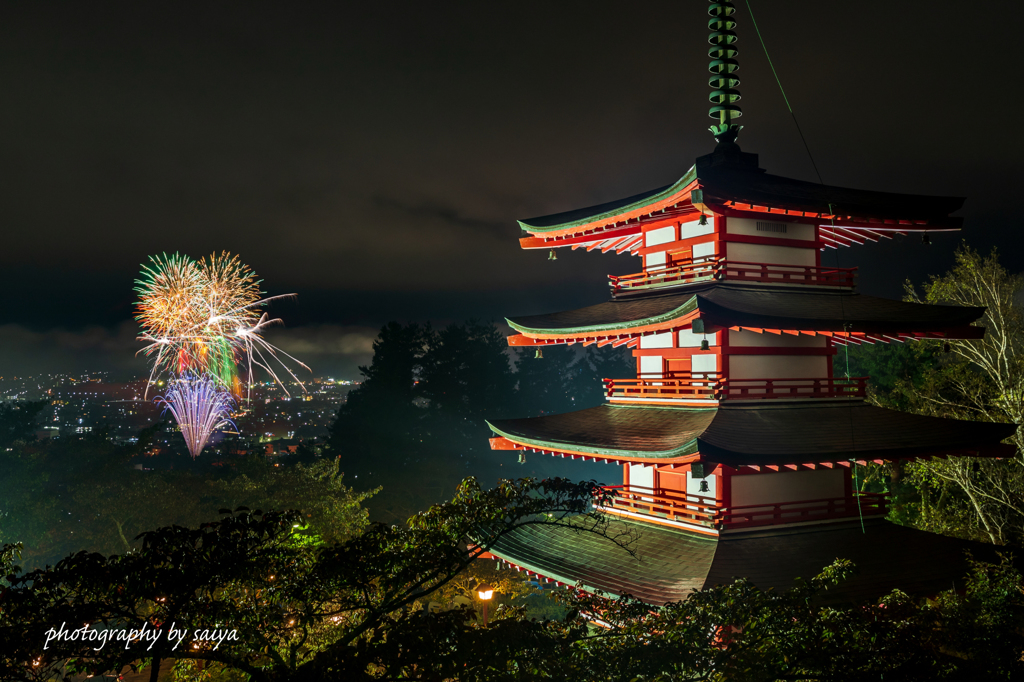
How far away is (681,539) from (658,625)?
4.77 meters

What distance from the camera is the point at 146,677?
26047mm

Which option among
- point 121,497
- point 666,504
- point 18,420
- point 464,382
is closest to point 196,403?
point 121,497

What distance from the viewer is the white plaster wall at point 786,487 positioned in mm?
13039

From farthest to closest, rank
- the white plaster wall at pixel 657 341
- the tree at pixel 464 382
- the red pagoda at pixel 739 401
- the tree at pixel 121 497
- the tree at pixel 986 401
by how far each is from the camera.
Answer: the tree at pixel 464 382, the tree at pixel 121 497, the tree at pixel 986 401, the white plaster wall at pixel 657 341, the red pagoda at pixel 739 401

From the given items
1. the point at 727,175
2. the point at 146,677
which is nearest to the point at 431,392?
the point at 146,677

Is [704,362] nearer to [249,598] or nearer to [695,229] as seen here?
[695,229]

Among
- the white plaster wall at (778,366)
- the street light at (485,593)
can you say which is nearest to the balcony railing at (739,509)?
the white plaster wall at (778,366)

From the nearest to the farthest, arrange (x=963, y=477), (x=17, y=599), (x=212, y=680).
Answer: (x=17, y=599), (x=212, y=680), (x=963, y=477)

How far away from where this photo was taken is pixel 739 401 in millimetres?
13492

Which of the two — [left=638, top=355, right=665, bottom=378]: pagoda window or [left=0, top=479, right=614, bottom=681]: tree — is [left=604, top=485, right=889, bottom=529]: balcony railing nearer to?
[left=638, top=355, right=665, bottom=378]: pagoda window

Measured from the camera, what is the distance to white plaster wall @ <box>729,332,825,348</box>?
1395 centimetres

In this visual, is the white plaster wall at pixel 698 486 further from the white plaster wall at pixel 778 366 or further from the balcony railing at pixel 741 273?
the balcony railing at pixel 741 273

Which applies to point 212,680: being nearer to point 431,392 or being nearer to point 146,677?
point 146,677

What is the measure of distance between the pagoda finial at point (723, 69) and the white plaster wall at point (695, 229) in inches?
102
